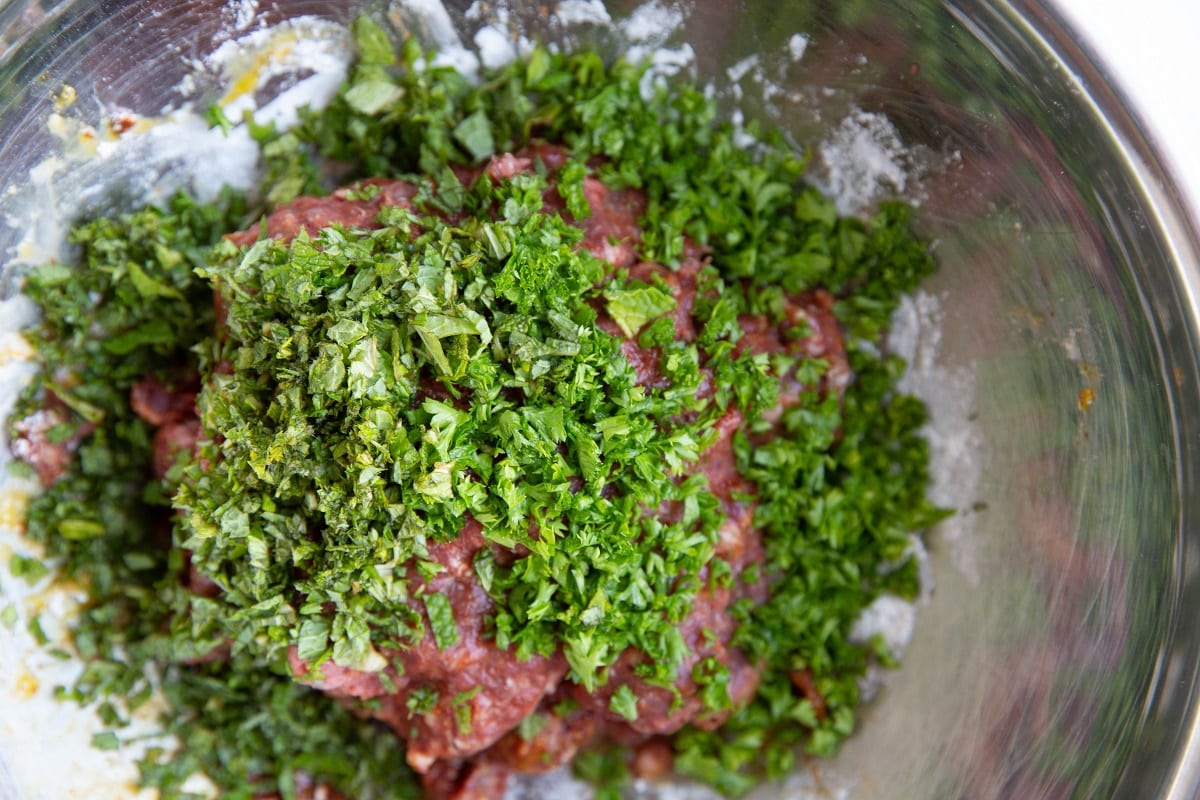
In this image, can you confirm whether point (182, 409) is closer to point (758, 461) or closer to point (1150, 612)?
point (758, 461)

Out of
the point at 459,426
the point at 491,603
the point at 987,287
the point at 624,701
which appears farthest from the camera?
the point at 987,287

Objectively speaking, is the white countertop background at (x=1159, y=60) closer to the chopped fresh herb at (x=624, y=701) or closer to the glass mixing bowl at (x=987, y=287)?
the glass mixing bowl at (x=987, y=287)

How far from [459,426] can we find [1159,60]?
7.05ft

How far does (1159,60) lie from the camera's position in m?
2.68

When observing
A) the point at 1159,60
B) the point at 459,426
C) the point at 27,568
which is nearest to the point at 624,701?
the point at 459,426

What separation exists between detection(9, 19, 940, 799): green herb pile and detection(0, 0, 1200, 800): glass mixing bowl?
0.47 ft

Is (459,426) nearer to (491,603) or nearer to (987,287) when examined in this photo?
(491,603)

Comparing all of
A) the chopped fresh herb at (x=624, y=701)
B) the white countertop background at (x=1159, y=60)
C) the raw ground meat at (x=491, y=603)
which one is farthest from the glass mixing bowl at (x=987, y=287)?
the chopped fresh herb at (x=624, y=701)

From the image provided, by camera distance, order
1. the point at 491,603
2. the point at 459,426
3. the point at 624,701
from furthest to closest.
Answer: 1. the point at 624,701
2. the point at 491,603
3. the point at 459,426

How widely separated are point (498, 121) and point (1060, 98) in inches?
67.5

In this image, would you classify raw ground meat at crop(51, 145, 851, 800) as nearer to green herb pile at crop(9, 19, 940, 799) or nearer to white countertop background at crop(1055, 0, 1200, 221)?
green herb pile at crop(9, 19, 940, 799)

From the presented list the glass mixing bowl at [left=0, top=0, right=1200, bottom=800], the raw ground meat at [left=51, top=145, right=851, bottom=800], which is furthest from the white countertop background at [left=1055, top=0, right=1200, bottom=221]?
the raw ground meat at [left=51, top=145, right=851, bottom=800]

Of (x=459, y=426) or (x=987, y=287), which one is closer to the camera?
(x=459, y=426)

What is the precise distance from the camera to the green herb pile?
2.62 m
